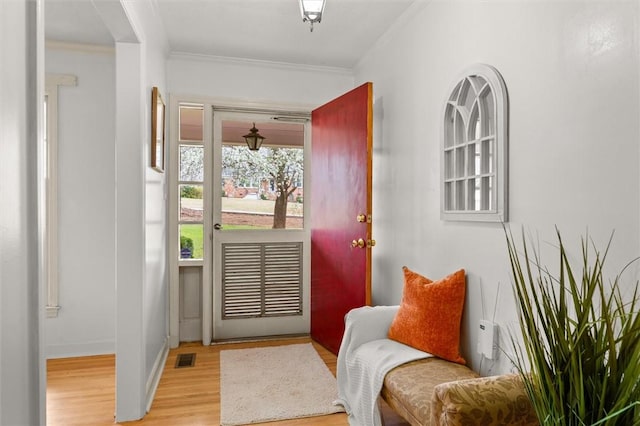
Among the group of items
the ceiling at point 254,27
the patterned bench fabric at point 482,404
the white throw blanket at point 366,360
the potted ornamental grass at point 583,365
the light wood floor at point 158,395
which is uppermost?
the ceiling at point 254,27

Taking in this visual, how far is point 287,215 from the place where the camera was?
368 cm

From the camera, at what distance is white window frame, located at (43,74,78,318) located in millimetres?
3018

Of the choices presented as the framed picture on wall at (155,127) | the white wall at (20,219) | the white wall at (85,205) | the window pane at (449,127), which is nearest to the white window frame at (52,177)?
the white wall at (85,205)

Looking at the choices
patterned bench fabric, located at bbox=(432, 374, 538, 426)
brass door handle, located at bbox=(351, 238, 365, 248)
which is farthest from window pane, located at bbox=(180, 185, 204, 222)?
patterned bench fabric, located at bbox=(432, 374, 538, 426)

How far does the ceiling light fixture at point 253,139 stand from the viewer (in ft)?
11.8

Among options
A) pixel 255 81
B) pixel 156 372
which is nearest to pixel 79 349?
pixel 156 372

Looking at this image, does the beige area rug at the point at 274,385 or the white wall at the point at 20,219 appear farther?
the beige area rug at the point at 274,385

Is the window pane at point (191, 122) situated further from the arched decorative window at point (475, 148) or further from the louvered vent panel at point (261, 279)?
the arched decorative window at point (475, 148)

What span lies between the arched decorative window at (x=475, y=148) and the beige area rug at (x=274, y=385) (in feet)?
4.39

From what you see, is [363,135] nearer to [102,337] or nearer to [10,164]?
[10,164]

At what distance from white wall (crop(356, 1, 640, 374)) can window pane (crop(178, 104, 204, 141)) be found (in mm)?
1661

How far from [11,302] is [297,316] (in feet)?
9.76

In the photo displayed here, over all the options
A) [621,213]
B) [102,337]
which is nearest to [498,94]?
[621,213]

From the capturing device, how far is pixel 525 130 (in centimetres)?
169
